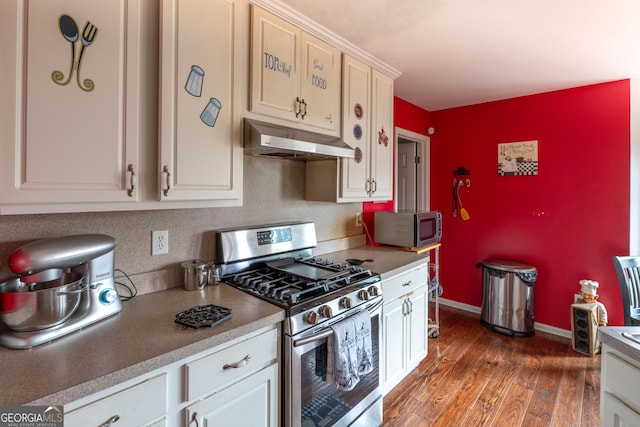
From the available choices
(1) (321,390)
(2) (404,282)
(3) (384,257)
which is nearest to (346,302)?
(1) (321,390)

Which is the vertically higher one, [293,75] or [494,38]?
[494,38]

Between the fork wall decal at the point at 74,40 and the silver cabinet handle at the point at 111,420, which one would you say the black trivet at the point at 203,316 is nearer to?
the silver cabinet handle at the point at 111,420

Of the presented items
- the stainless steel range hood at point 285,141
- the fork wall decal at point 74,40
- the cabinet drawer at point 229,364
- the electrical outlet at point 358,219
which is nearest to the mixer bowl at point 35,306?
the cabinet drawer at point 229,364

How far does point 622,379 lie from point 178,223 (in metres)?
1.90

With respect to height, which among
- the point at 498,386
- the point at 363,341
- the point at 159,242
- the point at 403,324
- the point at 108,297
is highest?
the point at 159,242

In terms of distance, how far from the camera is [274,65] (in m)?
1.70

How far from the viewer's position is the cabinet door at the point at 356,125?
2.15 m

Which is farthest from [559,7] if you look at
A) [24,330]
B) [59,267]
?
[24,330]

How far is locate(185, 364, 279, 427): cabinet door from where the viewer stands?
108 cm

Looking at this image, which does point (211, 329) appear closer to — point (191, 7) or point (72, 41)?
point (72, 41)

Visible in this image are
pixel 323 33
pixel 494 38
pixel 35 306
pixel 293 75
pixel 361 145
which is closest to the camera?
pixel 35 306

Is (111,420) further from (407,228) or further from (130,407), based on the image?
(407,228)

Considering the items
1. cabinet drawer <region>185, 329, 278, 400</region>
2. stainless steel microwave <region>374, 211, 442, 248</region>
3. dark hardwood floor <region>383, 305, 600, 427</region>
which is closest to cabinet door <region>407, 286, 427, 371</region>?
dark hardwood floor <region>383, 305, 600, 427</region>

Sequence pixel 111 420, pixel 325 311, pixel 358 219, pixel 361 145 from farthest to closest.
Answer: pixel 358 219
pixel 361 145
pixel 325 311
pixel 111 420
